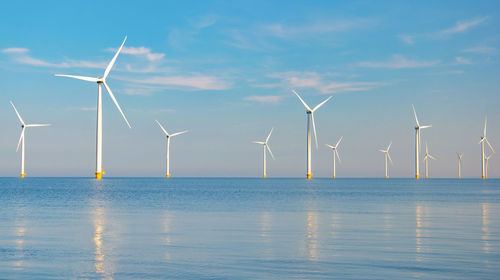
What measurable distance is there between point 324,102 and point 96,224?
12500cm

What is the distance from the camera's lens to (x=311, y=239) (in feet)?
97.4

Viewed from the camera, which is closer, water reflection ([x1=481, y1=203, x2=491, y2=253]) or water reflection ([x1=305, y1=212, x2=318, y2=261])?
water reflection ([x1=305, y1=212, x2=318, y2=261])

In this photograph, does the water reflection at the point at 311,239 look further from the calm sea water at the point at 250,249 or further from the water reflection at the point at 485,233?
the water reflection at the point at 485,233

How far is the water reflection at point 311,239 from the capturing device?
79.0 ft

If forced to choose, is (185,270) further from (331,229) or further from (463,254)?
(331,229)

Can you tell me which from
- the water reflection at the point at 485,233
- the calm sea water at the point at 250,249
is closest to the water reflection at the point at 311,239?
the calm sea water at the point at 250,249

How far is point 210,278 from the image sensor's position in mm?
18750

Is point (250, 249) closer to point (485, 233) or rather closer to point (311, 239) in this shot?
point (311, 239)

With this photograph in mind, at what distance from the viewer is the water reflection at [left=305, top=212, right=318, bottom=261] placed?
24.1 metres

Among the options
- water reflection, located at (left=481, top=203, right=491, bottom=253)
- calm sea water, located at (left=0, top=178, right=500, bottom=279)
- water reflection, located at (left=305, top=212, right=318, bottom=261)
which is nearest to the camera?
calm sea water, located at (left=0, top=178, right=500, bottom=279)

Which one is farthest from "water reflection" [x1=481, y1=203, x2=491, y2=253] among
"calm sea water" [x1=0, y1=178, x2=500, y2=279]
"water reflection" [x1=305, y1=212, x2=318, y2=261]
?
"water reflection" [x1=305, y1=212, x2=318, y2=261]

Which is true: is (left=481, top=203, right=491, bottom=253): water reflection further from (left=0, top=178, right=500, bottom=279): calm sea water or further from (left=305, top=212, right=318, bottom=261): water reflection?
(left=305, top=212, right=318, bottom=261): water reflection

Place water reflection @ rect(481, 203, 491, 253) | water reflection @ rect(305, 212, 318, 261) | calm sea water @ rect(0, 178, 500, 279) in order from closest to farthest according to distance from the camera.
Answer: calm sea water @ rect(0, 178, 500, 279) < water reflection @ rect(305, 212, 318, 261) < water reflection @ rect(481, 203, 491, 253)

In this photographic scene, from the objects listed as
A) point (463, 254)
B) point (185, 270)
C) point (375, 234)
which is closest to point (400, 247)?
point (463, 254)
